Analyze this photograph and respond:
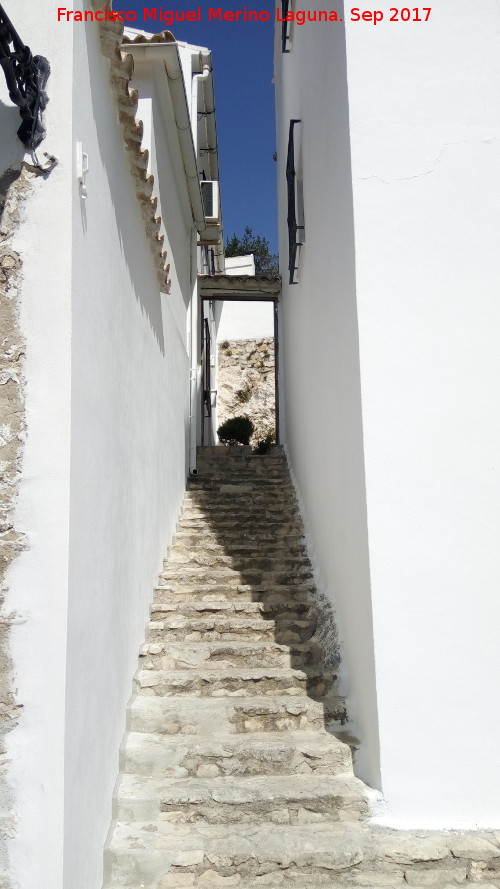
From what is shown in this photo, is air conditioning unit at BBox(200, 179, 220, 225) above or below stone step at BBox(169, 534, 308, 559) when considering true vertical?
above

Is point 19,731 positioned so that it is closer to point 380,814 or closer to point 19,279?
point 19,279

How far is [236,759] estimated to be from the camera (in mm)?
3596

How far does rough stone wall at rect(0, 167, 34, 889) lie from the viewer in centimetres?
227

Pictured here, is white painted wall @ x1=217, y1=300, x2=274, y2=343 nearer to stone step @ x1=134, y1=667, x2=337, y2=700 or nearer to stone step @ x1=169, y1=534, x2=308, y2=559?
stone step @ x1=169, y1=534, x2=308, y2=559

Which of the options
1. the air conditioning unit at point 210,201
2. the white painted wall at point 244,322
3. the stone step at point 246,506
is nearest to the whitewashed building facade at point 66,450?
the stone step at point 246,506

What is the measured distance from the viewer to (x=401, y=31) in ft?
12.7

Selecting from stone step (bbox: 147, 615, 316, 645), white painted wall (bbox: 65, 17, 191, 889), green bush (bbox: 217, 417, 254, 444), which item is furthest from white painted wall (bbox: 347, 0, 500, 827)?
green bush (bbox: 217, 417, 254, 444)

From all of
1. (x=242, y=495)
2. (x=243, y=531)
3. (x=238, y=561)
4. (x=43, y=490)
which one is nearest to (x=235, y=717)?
(x=238, y=561)

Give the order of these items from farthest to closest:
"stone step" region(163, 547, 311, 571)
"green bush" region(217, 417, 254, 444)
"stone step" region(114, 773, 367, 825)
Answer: "green bush" region(217, 417, 254, 444) → "stone step" region(163, 547, 311, 571) → "stone step" region(114, 773, 367, 825)

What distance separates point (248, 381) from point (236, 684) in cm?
1404

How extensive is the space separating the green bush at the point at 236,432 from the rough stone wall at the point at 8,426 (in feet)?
40.5

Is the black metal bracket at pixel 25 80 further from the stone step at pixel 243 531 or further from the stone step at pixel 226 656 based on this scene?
the stone step at pixel 243 531

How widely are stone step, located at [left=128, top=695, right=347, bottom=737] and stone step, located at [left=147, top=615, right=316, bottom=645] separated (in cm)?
80

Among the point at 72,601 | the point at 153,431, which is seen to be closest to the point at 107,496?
the point at 72,601
